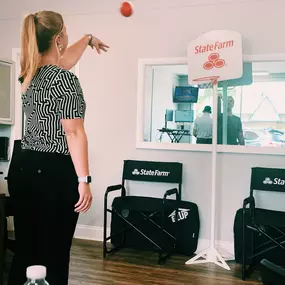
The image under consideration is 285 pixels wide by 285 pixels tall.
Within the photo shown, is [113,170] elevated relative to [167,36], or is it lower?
lower

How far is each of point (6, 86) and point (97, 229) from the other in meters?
1.86

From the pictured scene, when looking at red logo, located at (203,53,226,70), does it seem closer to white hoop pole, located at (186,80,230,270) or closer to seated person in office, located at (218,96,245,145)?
white hoop pole, located at (186,80,230,270)

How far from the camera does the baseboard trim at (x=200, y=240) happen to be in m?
3.90

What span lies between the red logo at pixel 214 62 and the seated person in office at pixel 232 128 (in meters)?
0.60

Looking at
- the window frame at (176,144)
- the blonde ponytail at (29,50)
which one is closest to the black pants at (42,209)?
the blonde ponytail at (29,50)

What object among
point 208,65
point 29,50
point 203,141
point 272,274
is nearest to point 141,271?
point 203,141

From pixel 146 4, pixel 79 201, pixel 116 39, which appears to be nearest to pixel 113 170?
pixel 116 39

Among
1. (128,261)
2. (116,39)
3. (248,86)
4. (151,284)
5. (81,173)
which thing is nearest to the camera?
(81,173)

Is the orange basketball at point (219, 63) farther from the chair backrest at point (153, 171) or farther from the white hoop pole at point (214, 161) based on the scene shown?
the chair backrest at point (153, 171)

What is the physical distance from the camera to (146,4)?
4164 mm

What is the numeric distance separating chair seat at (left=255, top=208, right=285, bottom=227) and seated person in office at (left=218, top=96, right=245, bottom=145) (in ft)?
2.41

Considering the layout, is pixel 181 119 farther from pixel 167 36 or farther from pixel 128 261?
pixel 128 261

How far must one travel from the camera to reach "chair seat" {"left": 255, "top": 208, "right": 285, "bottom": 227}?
10.5 ft

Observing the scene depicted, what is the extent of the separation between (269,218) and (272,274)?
2.61 metres
